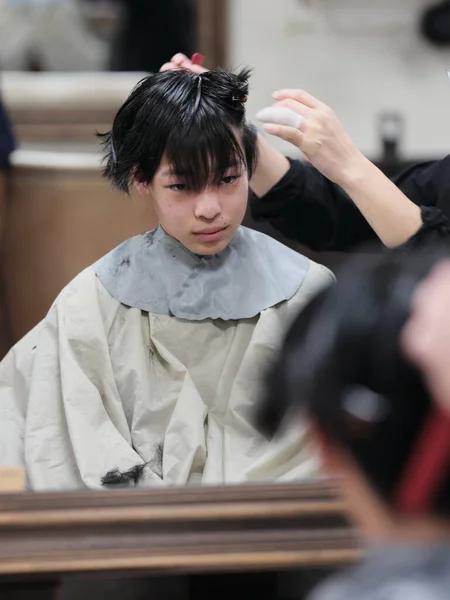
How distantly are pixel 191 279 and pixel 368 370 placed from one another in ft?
2.29

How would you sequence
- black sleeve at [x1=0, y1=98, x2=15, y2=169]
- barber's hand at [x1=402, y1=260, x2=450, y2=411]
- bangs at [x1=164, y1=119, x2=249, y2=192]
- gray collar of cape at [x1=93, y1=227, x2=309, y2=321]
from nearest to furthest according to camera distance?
barber's hand at [x1=402, y1=260, x2=450, y2=411] → bangs at [x1=164, y1=119, x2=249, y2=192] → gray collar of cape at [x1=93, y1=227, x2=309, y2=321] → black sleeve at [x1=0, y1=98, x2=15, y2=169]

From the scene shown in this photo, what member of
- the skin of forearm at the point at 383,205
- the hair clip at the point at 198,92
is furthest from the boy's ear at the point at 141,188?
the skin of forearm at the point at 383,205

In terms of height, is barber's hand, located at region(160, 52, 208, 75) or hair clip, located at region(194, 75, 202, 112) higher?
barber's hand, located at region(160, 52, 208, 75)

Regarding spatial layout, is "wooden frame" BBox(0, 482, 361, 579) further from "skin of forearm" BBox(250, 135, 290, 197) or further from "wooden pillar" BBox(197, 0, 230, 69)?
"wooden pillar" BBox(197, 0, 230, 69)

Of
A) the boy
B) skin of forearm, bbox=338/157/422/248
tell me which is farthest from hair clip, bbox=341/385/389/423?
skin of forearm, bbox=338/157/422/248

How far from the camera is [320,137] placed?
1210 millimetres

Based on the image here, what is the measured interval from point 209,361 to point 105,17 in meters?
2.12

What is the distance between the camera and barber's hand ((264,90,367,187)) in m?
1.21

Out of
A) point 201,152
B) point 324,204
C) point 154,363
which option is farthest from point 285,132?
point 154,363

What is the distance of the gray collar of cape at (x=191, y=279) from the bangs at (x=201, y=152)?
0.14 metres

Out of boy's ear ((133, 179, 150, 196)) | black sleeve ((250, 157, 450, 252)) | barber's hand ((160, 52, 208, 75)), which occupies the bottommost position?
black sleeve ((250, 157, 450, 252))

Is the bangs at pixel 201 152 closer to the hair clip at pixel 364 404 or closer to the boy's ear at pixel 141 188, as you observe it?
the boy's ear at pixel 141 188

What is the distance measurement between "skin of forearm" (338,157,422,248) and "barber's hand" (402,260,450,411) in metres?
0.61

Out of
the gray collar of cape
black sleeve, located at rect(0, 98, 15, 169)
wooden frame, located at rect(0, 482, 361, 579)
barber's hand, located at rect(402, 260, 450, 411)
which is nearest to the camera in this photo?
barber's hand, located at rect(402, 260, 450, 411)
